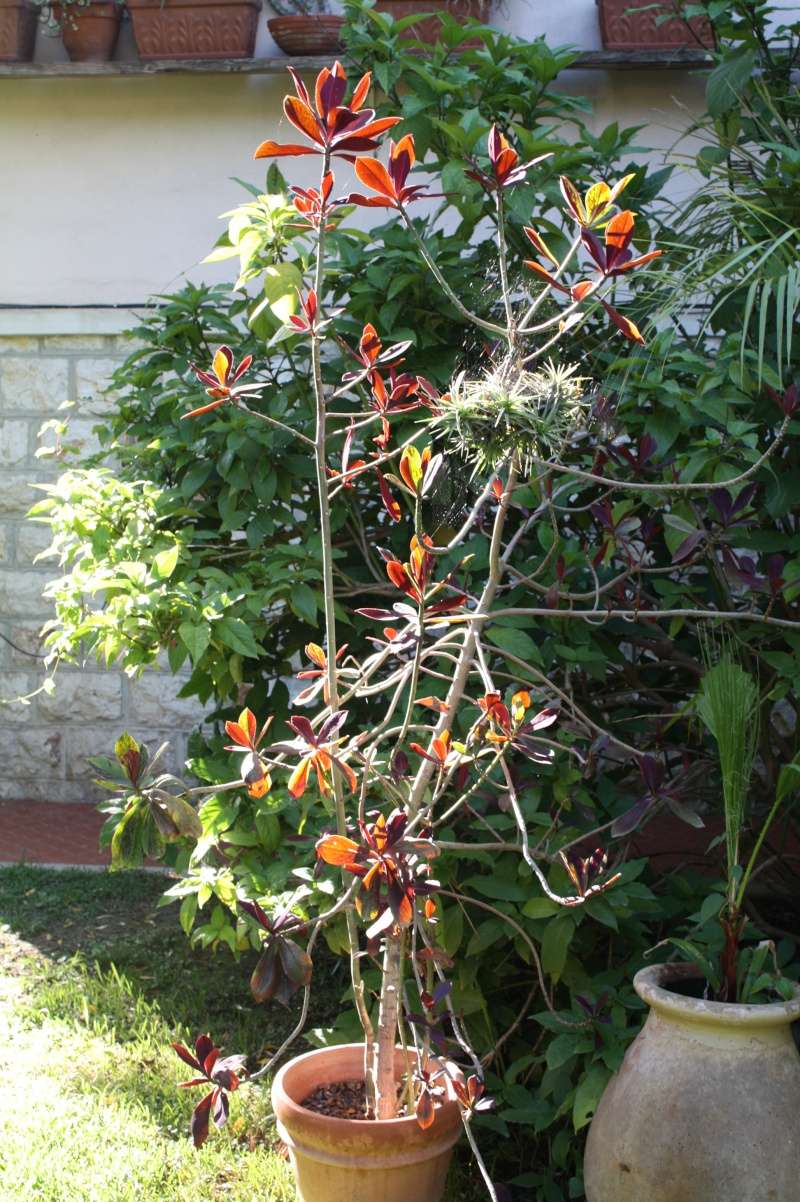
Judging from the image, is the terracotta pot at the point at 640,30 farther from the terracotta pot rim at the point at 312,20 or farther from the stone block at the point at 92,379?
the stone block at the point at 92,379

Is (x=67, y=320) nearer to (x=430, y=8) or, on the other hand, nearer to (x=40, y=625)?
(x=40, y=625)

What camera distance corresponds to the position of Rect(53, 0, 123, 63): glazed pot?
577 cm

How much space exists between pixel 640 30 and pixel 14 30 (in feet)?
9.05

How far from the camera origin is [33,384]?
6066 millimetres

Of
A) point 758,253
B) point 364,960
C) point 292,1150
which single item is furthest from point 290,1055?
point 758,253

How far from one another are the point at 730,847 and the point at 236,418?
1.58 meters

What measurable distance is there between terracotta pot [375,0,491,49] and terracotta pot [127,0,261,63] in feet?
1.97

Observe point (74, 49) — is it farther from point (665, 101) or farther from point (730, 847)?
point (730, 847)

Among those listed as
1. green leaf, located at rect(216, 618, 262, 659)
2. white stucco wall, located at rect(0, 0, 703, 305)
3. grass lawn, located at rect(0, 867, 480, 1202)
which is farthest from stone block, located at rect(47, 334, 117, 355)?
green leaf, located at rect(216, 618, 262, 659)

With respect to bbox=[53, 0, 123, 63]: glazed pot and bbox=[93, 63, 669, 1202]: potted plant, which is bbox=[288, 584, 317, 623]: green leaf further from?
bbox=[53, 0, 123, 63]: glazed pot

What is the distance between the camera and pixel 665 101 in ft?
18.0

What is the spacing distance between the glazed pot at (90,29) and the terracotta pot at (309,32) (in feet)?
2.51

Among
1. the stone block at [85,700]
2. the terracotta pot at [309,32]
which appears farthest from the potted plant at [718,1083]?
the terracotta pot at [309,32]

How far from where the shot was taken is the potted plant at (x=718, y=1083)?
7.24 ft
